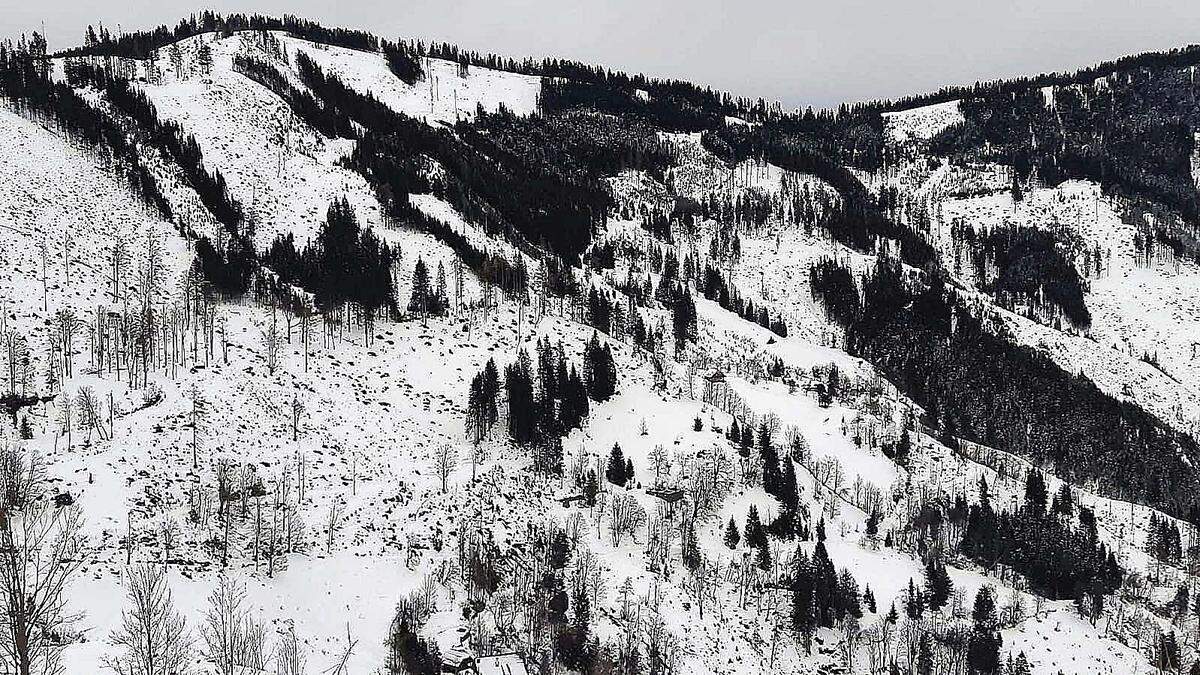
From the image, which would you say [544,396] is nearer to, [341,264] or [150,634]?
[341,264]

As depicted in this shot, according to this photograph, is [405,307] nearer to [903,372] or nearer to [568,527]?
[568,527]

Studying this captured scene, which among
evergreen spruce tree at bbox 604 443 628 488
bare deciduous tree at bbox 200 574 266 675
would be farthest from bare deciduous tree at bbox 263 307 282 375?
evergreen spruce tree at bbox 604 443 628 488

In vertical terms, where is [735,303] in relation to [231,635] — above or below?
above

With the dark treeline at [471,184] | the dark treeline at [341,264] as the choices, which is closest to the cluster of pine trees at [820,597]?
the dark treeline at [341,264]

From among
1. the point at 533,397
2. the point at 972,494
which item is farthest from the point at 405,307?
the point at 972,494

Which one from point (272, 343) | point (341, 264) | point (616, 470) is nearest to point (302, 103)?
point (341, 264)

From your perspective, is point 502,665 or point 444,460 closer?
point 502,665
